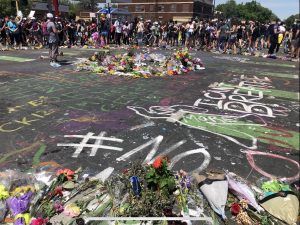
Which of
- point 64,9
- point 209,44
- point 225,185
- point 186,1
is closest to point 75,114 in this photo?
point 225,185

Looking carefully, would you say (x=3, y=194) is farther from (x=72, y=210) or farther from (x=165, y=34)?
(x=165, y=34)

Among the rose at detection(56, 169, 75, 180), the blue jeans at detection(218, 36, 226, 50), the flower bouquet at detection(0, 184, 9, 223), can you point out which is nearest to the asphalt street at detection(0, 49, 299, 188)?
the rose at detection(56, 169, 75, 180)

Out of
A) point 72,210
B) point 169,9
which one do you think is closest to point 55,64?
point 72,210

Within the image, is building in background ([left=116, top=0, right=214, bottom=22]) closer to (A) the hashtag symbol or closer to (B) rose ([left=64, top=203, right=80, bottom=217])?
(A) the hashtag symbol

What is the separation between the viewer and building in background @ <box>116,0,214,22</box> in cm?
7287

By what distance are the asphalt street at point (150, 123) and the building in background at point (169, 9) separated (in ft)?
214

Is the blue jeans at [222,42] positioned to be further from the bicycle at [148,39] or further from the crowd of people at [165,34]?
the bicycle at [148,39]

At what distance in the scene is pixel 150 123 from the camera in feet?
20.7

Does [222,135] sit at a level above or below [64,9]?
below

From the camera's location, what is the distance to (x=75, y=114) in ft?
22.2

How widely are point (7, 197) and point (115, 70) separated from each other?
8.12 meters

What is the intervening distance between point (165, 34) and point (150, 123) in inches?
675

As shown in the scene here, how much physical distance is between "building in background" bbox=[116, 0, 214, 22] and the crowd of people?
170ft

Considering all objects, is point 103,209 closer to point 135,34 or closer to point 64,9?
point 135,34
